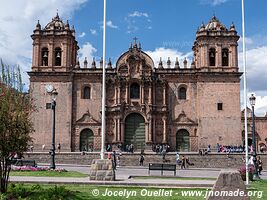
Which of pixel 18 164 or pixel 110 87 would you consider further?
pixel 110 87

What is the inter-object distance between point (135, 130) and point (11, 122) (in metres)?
30.8

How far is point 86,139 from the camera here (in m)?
41.5

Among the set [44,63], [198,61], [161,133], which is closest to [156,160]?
[161,133]

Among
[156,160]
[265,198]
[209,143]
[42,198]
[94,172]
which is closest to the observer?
[42,198]

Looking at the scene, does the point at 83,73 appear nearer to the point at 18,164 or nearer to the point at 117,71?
the point at 117,71

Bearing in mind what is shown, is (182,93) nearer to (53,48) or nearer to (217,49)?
(217,49)

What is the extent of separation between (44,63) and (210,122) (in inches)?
738

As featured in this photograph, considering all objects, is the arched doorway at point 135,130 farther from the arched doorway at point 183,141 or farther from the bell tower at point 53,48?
the bell tower at point 53,48

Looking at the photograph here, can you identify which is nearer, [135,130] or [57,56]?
[135,130]

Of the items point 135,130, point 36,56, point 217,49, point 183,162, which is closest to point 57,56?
point 36,56

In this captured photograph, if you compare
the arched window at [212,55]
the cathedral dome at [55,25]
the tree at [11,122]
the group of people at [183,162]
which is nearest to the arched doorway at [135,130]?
the group of people at [183,162]

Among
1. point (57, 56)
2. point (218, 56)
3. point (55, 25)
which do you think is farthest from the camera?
point (55, 25)

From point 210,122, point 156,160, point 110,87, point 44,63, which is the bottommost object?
point 156,160

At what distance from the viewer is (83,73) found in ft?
139
